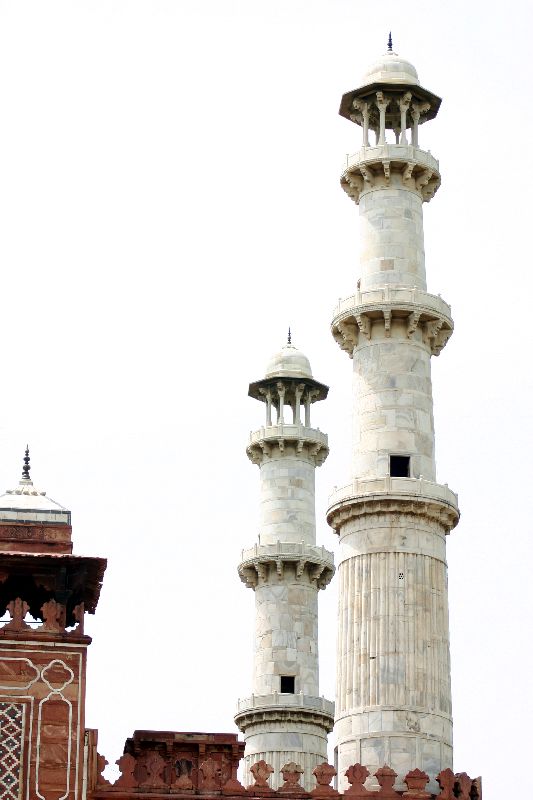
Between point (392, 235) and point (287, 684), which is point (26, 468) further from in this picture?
point (287, 684)

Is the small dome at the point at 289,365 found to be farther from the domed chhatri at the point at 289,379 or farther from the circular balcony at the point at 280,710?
the circular balcony at the point at 280,710

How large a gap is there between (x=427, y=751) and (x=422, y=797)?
6.41 feet

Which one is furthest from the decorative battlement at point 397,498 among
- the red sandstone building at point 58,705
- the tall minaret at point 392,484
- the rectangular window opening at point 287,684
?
the rectangular window opening at point 287,684

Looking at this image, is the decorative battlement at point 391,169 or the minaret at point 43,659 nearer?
the minaret at point 43,659

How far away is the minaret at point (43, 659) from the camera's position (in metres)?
33.9

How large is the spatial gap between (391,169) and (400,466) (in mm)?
6533

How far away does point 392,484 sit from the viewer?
39.4m

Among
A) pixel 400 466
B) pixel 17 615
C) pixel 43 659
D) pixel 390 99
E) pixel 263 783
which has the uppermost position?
pixel 390 99

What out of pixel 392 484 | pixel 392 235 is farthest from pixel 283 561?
pixel 392 484

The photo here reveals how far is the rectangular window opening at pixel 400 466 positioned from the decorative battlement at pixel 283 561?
14.0 metres

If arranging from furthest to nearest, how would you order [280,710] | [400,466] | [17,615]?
[280,710] < [400,466] < [17,615]

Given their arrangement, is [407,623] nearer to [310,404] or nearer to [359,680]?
[359,680]

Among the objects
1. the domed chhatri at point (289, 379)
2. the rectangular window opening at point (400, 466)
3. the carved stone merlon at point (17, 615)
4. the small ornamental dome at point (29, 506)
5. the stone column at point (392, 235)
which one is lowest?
the carved stone merlon at point (17, 615)

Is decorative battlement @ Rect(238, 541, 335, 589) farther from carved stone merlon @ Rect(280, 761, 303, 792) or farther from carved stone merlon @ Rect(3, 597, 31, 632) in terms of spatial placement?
carved stone merlon @ Rect(3, 597, 31, 632)
